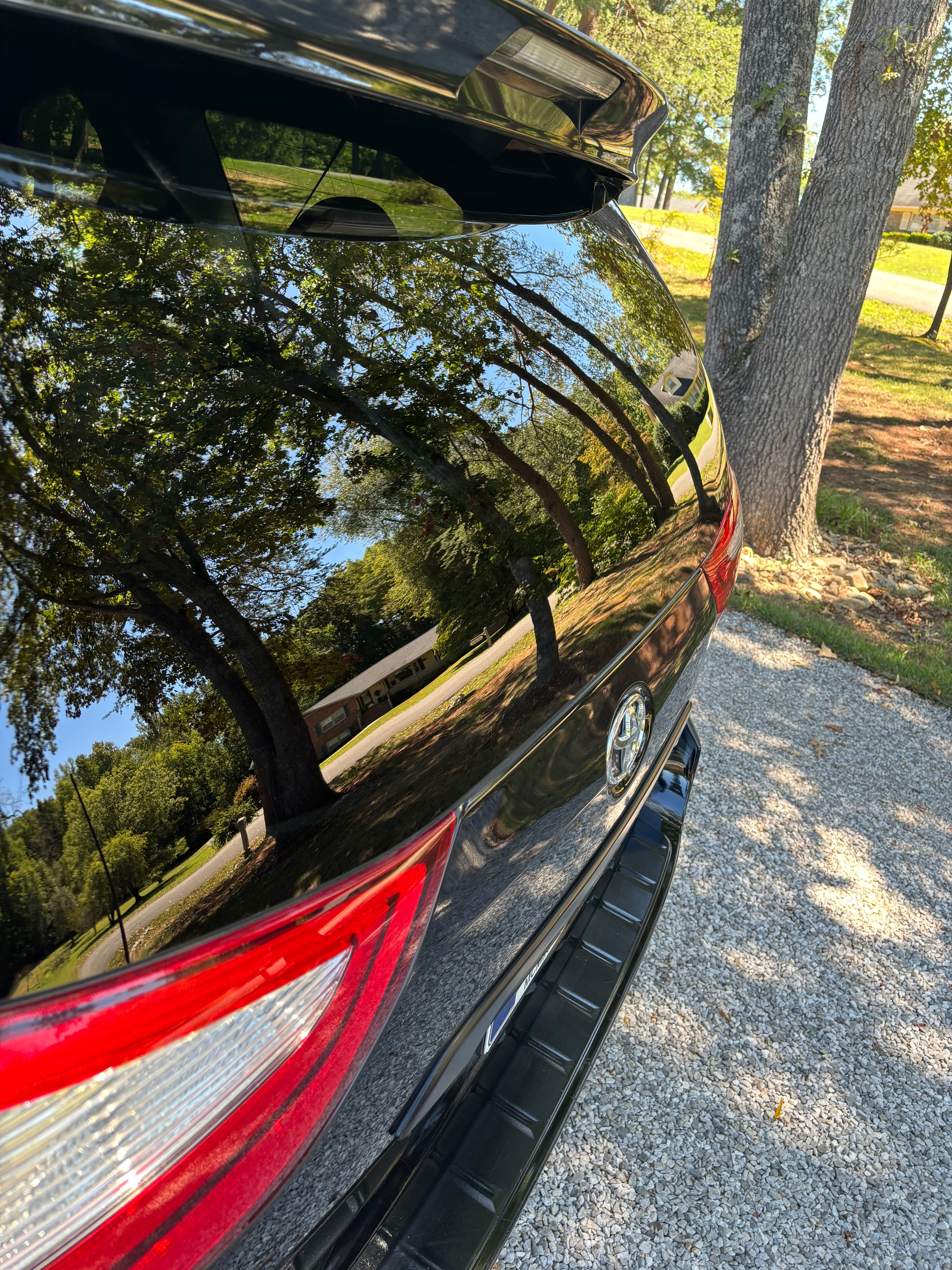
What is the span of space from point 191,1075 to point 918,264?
30.2 meters

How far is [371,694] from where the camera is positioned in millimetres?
964

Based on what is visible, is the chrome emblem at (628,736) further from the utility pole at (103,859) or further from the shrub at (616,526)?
the utility pole at (103,859)

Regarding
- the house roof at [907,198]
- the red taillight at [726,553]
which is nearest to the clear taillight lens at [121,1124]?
the red taillight at [726,553]

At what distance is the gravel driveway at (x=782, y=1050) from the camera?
183 cm

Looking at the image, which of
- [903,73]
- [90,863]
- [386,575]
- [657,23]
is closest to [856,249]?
[903,73]

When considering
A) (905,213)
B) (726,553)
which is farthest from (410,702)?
(905,213)

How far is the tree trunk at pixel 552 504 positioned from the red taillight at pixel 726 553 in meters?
0.50

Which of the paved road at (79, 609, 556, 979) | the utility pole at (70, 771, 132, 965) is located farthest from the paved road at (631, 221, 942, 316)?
the utility pole at (70, 771, 132, 965)

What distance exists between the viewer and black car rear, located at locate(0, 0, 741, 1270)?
2.54 feet

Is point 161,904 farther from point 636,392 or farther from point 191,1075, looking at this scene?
point 636,392

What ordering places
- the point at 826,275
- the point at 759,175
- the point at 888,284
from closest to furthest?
the point at 826,275 → the point at 759,175 → the point at 888,284

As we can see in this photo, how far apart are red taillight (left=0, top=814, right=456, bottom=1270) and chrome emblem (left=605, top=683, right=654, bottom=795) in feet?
1.50

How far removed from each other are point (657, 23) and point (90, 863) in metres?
18.5

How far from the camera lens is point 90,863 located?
29.7 inches
